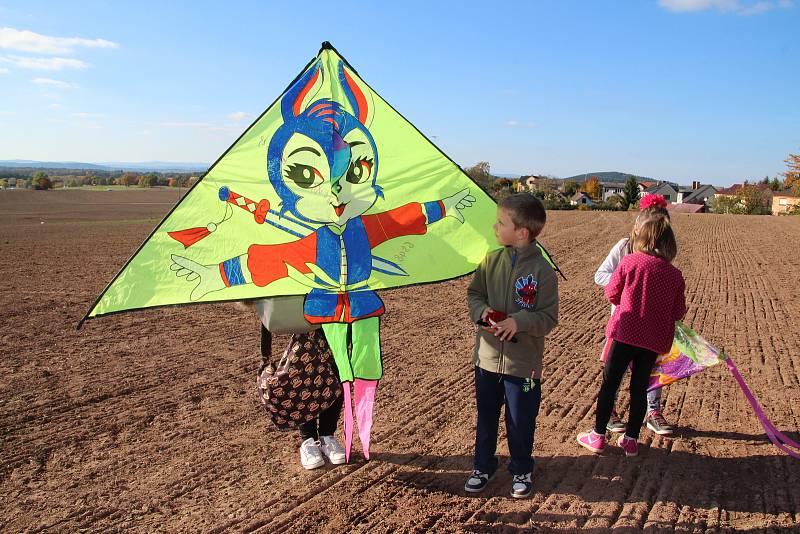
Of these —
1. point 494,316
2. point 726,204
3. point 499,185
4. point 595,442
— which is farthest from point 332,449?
point 726,204

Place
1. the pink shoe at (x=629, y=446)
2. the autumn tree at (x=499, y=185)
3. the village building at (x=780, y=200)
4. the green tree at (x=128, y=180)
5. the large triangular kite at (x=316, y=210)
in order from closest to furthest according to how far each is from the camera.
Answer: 1. the large triangular kite at (x=316, y=210)
2. the pink shoe at (x=629, y=446)
3. the autumn tree at (x=499, y=185)
4. the village building at (x=780, y=200)
5. the green tree at (x=128, y=180)

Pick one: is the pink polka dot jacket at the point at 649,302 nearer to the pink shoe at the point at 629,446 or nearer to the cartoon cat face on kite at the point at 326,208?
the pink shoe at the point at 629,446

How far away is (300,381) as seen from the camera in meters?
3.31

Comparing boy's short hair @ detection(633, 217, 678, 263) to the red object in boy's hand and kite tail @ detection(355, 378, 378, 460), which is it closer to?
the red object in boy's hand

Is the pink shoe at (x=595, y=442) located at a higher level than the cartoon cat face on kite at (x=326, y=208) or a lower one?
lower

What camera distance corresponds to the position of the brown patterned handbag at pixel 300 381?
3293 millimetres

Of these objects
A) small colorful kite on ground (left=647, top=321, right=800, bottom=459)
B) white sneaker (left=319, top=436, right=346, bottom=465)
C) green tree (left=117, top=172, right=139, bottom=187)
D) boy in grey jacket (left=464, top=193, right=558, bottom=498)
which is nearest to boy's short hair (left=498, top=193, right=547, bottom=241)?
boy in grey jacket (left=464, top=193, right=558, bottom=498)

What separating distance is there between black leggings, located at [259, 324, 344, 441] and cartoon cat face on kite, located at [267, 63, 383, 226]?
2.66 feet

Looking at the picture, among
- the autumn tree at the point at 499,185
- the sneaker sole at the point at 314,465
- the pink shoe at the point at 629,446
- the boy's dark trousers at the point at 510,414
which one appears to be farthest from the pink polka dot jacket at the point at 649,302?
the autumn tree at the point at 499,185

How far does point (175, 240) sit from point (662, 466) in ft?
10.7

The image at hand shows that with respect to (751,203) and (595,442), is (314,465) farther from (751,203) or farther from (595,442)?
(751,203)

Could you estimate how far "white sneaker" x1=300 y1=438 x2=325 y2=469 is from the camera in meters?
3.59

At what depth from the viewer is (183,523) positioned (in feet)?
10.0

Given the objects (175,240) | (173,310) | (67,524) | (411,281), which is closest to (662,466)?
(411,281)
